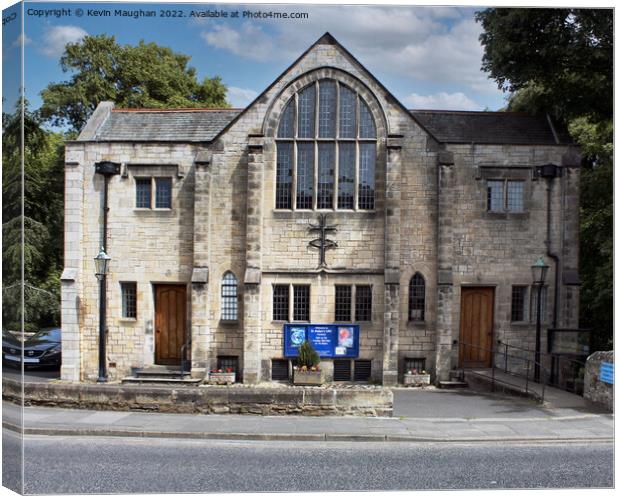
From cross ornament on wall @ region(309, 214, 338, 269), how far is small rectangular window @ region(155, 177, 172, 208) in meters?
3.58

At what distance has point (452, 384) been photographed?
15.6m

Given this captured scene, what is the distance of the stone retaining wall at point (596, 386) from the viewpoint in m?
13.2

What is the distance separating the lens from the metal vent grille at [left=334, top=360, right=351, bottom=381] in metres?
15.1

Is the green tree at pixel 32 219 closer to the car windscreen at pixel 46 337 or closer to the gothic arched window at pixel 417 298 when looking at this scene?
the car windscreen at pixel 46 337

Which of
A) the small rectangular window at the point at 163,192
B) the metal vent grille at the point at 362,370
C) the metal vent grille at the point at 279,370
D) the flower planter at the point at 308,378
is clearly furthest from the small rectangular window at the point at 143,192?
the metal vent grille at the point at 362,370

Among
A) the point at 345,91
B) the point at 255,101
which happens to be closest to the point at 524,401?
the point at 345,91

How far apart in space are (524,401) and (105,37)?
37.5 feet

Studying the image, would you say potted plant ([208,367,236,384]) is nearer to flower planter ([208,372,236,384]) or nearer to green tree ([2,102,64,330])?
flower planter ([208,372,236,384])

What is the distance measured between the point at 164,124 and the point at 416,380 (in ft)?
28.9

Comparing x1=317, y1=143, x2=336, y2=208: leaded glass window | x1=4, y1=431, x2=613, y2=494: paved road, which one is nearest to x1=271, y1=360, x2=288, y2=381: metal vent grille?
x1=4, y1=431, x2=613, y2=494: paved road

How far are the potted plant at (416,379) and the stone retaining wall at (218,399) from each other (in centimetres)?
269

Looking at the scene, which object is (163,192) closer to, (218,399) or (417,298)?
(218,399)

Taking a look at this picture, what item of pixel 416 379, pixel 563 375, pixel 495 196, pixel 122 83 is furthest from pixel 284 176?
pixel 563 375

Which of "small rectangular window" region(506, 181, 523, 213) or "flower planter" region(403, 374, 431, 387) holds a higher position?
"small rectangular window" region(506, 181, 523, 213)
